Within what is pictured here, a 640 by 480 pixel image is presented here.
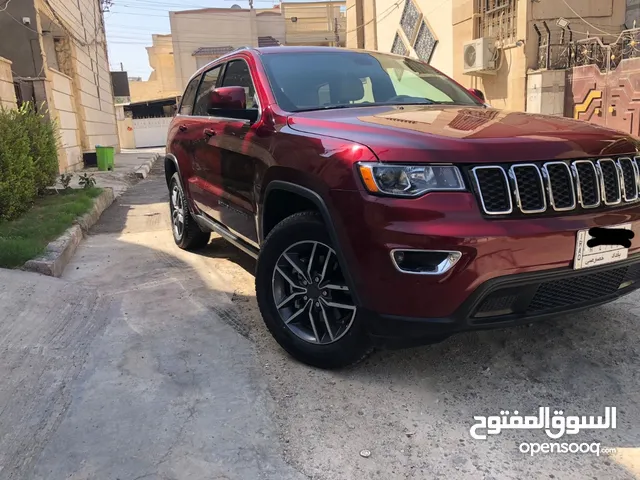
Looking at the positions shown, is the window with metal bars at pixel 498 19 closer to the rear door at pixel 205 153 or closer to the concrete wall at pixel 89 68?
the concrete wall at pixel 89 68

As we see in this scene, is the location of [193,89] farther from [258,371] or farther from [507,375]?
[507,375]

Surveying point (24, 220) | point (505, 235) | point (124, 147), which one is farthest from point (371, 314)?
point (124, 147)

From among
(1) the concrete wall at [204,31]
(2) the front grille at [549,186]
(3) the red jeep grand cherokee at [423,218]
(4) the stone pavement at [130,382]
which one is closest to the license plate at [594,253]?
(3) the red jeep grand cherokee at [423,218]

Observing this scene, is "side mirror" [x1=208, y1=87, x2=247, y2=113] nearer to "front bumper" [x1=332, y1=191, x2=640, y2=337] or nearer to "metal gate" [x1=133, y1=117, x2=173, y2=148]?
"front bumper" [x1=332, y1=191, x2=640, y2=337]

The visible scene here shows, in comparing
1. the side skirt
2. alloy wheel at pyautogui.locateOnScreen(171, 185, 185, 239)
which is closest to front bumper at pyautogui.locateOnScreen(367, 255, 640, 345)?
the side skirt

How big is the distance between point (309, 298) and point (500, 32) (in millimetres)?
14604

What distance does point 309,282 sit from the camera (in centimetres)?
296

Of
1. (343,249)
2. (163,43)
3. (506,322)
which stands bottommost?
(506,322)

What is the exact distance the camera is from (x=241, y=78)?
158 inches

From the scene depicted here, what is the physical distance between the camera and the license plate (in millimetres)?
2457

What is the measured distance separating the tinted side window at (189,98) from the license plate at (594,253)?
3.98 metres

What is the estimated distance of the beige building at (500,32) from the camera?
1363 centimetres

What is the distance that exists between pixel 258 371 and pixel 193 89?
345 cm

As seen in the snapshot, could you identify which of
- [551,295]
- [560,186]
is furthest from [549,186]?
[551,295]
